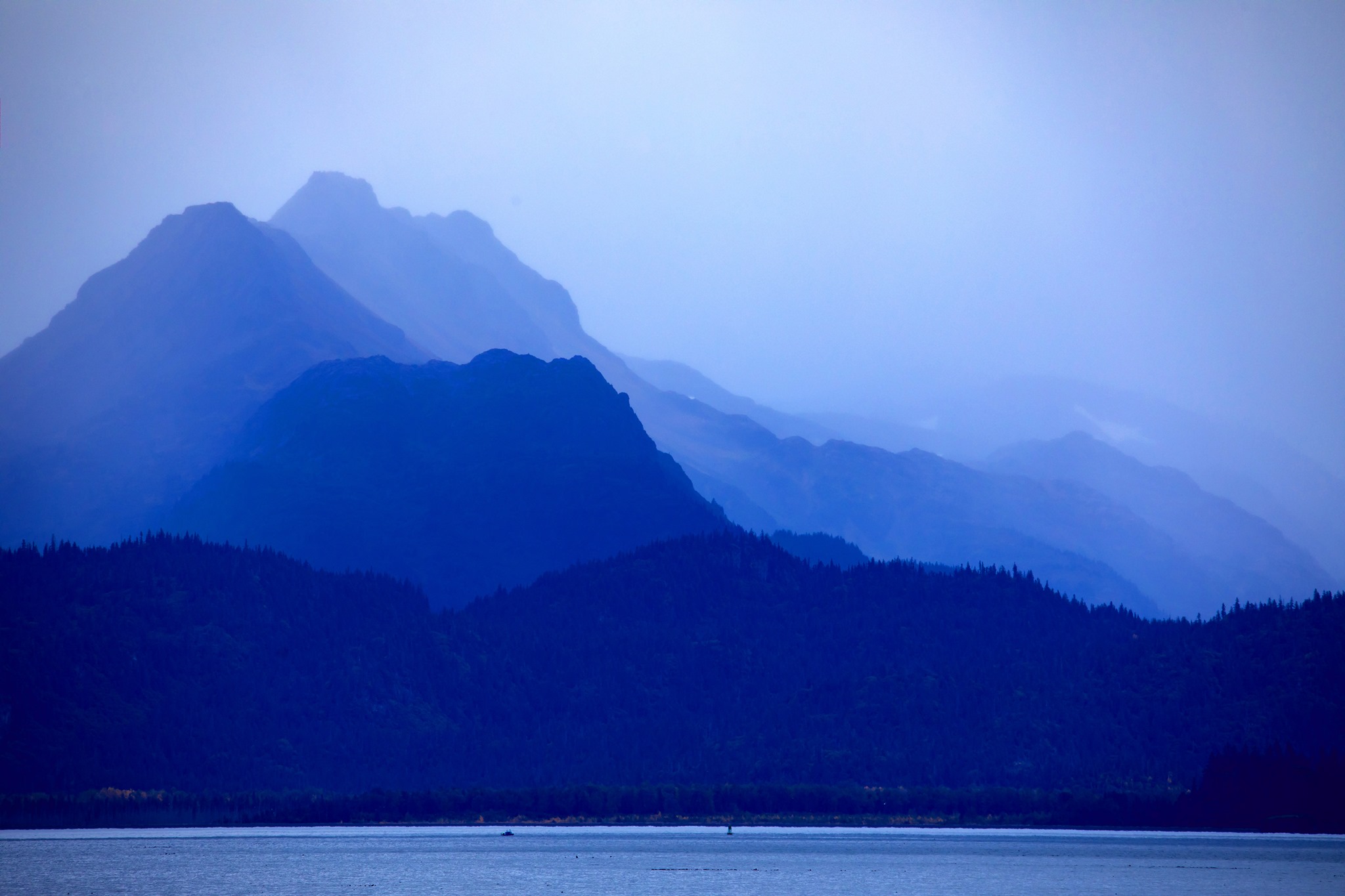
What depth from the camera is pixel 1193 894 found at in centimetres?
19962

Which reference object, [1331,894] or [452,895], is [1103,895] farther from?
[452,895]

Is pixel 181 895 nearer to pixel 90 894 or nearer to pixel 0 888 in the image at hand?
pixel 90 894

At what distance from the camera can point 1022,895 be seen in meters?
200

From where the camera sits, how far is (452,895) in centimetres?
19925

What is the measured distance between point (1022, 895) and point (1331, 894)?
36.8 m

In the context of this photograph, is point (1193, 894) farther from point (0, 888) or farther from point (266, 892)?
point (0, 888)

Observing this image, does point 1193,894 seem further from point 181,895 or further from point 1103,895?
point 181,895

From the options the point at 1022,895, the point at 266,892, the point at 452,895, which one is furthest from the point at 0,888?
the point at 1022,895

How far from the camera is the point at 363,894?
198m

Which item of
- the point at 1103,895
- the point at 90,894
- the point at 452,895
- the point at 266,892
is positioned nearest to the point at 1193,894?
the point at 1103,895

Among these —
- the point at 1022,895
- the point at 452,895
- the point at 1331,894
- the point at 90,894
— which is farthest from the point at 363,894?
the point at 1331,894

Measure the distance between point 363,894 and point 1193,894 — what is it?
103m

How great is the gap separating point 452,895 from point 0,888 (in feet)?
182

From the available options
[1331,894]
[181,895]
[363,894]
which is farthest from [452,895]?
[1331,894]
